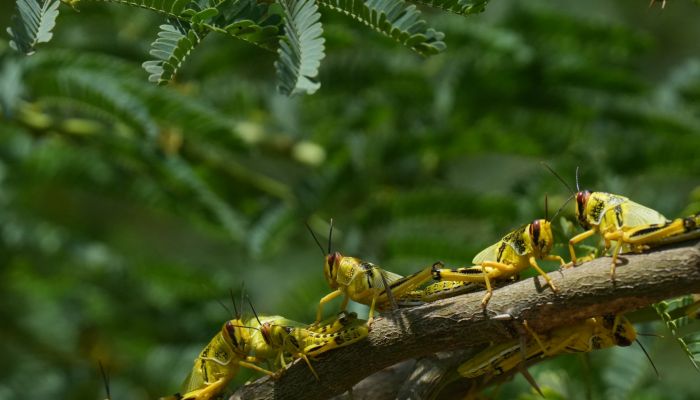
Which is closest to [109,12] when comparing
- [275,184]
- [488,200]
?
[275,184]

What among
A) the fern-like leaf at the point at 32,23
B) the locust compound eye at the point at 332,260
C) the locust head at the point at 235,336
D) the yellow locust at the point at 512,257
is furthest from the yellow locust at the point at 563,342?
the fern-like leaf at the point at 32,23

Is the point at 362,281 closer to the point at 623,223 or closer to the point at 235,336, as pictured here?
the point at 235,336

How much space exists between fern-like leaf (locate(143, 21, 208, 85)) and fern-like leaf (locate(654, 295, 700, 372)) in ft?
5.55

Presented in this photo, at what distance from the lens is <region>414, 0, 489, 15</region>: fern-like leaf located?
2744 millimetres

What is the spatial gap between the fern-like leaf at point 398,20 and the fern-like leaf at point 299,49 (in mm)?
173

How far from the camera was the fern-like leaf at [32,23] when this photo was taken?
261 cm

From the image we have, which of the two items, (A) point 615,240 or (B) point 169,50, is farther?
(B) point 169,50

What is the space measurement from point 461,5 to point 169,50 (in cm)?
92

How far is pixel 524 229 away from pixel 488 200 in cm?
224

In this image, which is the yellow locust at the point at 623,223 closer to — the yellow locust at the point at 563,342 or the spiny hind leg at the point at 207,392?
the yellow locust at the point at 563,342

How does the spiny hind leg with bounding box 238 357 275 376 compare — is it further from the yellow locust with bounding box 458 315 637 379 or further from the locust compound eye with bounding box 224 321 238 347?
the yellow locust with bounding box 458 315 637 379

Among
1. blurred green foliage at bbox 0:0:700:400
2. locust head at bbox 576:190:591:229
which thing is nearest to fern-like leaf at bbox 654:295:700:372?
locust head at bbox 576:190:591:229

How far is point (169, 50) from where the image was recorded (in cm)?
270

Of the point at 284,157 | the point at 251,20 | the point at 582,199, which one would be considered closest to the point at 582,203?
the point at 582,199
